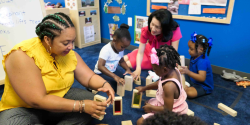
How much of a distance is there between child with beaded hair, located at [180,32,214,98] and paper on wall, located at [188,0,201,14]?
2.40 ft

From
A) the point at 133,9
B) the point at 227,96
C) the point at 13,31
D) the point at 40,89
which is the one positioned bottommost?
the point at 227,96

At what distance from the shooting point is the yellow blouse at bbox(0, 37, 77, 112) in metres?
0.98

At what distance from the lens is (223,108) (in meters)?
1.54

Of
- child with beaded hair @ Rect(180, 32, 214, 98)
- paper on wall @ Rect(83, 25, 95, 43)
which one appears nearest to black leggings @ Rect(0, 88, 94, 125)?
Result: child with beaded hair @ Rect(180, 32, 214, 98)

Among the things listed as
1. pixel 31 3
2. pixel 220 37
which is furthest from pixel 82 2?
pixel 220 37

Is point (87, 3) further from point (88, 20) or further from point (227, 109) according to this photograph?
point (227, 109)

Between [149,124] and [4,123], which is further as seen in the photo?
[4,123]

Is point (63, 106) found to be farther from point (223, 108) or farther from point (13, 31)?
point (223, 108)

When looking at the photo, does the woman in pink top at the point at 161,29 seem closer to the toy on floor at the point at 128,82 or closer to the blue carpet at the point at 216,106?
the toy on floor at the point at 128,82

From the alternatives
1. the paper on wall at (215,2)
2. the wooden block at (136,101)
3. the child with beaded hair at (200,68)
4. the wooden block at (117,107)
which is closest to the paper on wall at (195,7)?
the paper on wall at (215,2)

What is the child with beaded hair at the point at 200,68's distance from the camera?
5.45 feet

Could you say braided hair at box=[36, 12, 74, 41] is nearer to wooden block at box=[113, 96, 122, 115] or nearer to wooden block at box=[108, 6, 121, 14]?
wooden block at box=[113, 96, 122, 115]

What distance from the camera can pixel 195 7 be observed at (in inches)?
89.7

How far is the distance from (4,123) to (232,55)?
Result: 8.07ft
